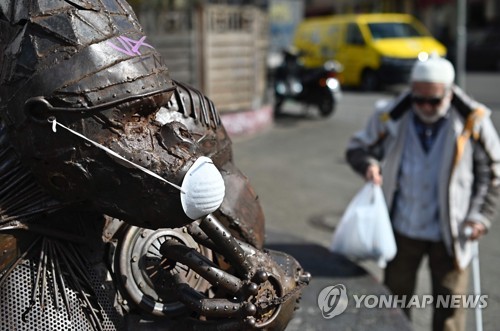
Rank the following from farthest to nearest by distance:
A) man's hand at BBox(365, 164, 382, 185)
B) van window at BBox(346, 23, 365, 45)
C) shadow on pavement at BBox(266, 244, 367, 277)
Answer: van window at BBox(346, 23, 365, 45), man's hand at BBox(365, 164, 382, 185), shadow on pavement at BBox(266, 244, 367, 277)

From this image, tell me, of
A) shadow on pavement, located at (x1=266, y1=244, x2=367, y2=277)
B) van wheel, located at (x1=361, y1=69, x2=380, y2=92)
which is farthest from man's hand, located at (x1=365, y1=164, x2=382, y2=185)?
van wheel, located at (x1=361, y1=69, x2=380, y2=92)

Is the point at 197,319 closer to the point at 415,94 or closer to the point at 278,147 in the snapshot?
Answer: the point at 415,94


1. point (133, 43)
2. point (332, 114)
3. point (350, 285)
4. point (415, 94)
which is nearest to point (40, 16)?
point (133, 43)

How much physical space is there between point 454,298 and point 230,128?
A: 6.31 m

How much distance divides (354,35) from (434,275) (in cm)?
1299

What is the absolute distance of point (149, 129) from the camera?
1664 millimetres

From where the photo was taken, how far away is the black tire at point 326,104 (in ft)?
37.1

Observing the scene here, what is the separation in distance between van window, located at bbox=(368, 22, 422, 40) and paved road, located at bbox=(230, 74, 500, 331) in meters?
2.45

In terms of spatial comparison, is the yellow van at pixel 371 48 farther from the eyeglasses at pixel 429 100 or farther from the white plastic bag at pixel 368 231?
the white plastic bag at pixel 368 231

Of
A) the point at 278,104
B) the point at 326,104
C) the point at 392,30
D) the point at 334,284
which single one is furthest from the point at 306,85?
the point at 334,284

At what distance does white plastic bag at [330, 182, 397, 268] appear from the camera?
328cm

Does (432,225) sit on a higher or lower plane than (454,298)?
higher

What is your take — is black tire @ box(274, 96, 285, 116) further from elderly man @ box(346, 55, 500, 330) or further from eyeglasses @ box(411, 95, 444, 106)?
eyeglasses @ box(411, 95, 444, 106)

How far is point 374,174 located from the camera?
3.46 meters
